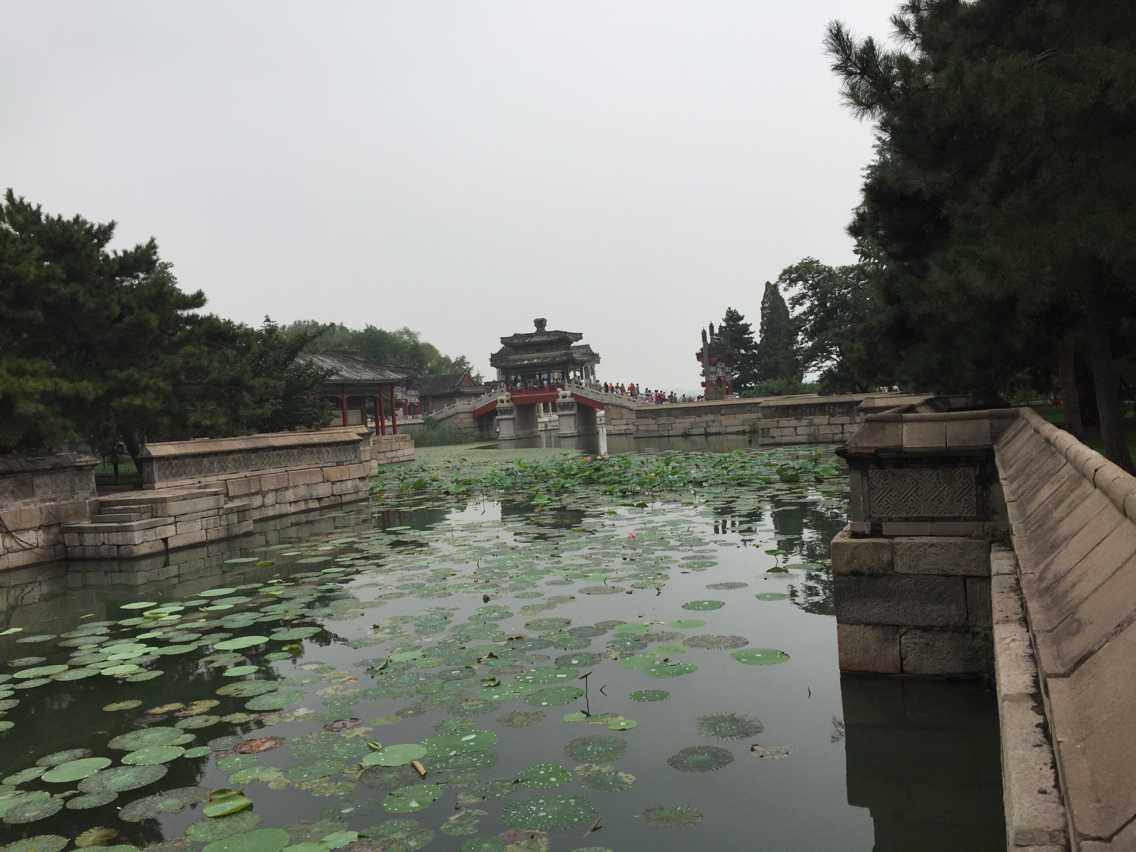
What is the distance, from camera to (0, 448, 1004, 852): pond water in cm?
291

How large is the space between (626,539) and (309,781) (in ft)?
18.0

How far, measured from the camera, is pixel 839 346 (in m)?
29.5

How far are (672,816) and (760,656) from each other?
1805mm

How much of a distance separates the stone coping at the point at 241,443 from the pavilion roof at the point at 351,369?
20.4 m

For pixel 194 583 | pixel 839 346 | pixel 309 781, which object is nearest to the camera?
pixel 309 781

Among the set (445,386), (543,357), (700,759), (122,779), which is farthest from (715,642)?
(445,386)

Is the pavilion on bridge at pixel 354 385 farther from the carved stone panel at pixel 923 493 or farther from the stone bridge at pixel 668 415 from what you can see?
the carved stone panel at pixel 923 493

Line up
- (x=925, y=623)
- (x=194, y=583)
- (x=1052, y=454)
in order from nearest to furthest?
(x=1052, y=454) < (x=925, y=623) < (x=194, y=583)

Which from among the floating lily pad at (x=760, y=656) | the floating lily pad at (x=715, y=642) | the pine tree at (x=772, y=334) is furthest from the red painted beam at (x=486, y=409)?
the floating lily pad at (x=760, y=656)

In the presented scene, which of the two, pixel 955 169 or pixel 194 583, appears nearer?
pixel 955 169

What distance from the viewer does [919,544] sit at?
4.19 meters

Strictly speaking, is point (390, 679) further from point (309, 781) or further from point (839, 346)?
point (839, 346)

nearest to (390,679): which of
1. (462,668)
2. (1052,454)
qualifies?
(462,668)

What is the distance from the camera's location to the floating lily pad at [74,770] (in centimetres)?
347
